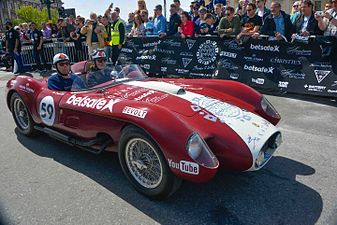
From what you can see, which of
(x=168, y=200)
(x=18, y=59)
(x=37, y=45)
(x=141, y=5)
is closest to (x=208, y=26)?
(x=141, y=5)

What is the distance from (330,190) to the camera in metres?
2.88

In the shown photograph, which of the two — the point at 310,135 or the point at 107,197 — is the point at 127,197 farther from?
the point at 310,135

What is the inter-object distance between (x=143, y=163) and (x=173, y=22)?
6344 mm

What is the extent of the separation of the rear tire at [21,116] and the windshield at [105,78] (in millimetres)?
1092

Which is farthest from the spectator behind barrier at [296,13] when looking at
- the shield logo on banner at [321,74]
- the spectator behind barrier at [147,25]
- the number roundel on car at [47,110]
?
the number roundel on car at [47,110]

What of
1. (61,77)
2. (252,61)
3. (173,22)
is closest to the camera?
(61,77)

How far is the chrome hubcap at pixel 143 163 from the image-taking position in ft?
9.06

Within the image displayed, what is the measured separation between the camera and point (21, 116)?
459cm

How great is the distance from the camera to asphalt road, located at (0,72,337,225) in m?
2.58

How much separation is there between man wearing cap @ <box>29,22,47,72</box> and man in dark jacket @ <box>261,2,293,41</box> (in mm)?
8474

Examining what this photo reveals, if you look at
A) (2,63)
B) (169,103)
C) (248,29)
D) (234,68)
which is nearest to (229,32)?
(248,29)

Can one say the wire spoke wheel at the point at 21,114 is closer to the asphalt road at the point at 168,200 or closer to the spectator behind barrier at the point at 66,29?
the asphalt road at the point at 168,200

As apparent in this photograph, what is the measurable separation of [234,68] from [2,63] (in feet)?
37.3

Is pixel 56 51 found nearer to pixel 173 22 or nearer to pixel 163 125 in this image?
pixel 173 22
